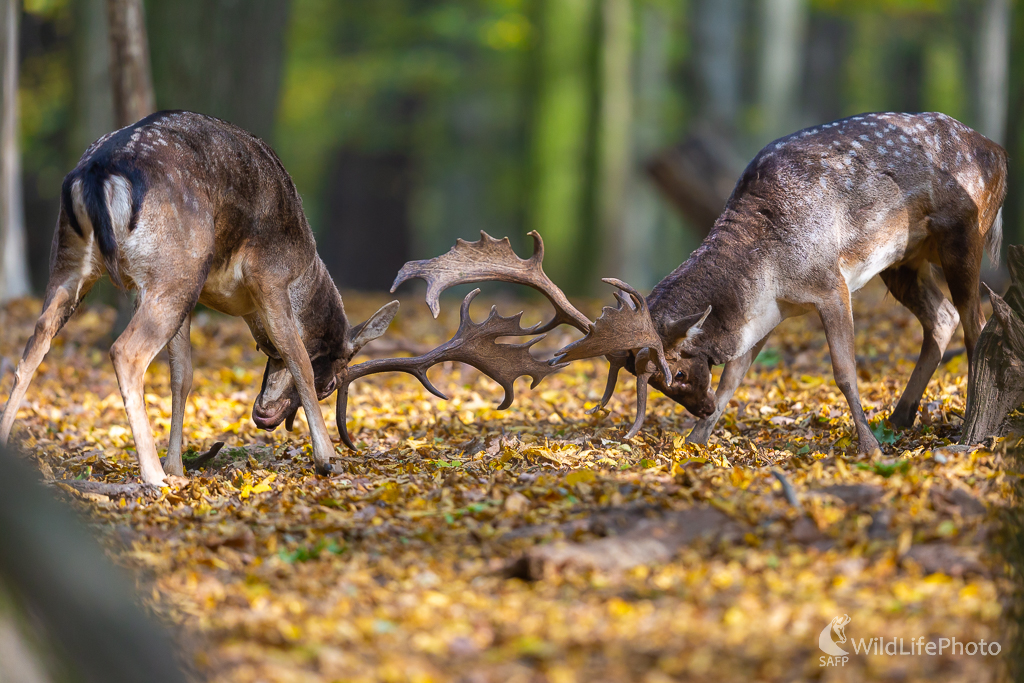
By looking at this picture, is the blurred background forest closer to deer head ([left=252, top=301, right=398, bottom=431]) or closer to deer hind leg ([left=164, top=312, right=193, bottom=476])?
deer hind leg ([left=164, top=312, right=193, bottom=476])

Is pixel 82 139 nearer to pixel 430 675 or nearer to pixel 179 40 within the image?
pixel 179 40

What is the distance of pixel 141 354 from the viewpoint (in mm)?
5773

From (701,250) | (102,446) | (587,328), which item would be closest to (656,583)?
(587,328)

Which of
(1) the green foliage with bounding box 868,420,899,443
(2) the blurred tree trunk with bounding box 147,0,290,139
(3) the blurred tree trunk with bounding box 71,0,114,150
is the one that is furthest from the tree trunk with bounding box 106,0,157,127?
(1) the green foliage with bounding box 868,420,899,443

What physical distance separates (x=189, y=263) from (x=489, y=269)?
1988 mm

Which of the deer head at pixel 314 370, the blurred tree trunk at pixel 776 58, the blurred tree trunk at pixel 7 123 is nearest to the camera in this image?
the deer head at pixel 314 370

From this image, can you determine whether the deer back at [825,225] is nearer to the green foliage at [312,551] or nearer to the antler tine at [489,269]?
the antler tine at [489,269]

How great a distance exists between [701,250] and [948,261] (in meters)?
1.69

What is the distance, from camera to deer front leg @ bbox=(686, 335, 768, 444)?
720 centimetres

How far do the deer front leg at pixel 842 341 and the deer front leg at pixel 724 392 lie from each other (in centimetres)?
53

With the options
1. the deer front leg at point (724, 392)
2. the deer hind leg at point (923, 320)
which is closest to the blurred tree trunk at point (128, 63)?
the deer front leg at point (724, 392)

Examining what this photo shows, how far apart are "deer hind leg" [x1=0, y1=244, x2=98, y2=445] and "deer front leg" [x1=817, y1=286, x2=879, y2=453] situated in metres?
4.75

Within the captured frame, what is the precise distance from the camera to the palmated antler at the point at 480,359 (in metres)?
7.01

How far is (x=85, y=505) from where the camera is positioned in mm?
5402
